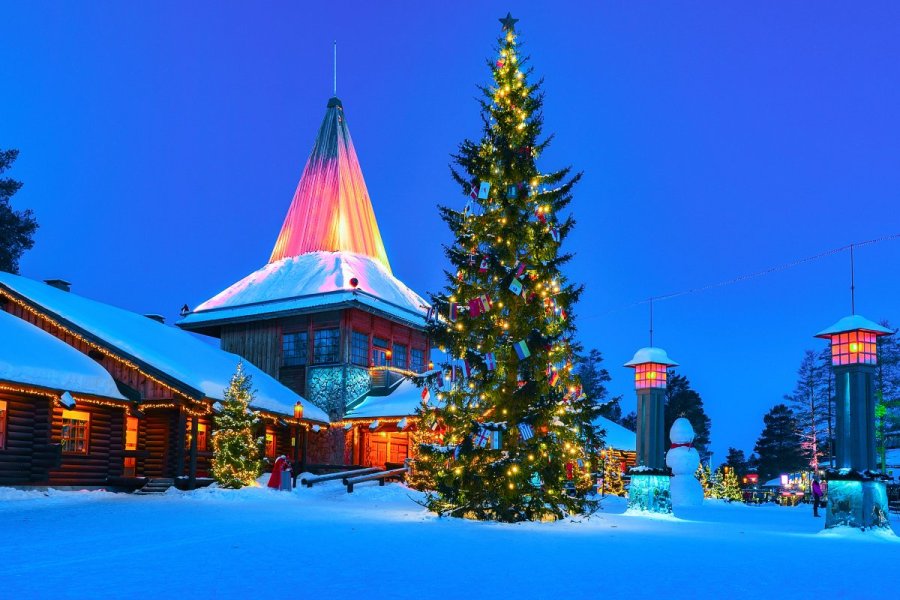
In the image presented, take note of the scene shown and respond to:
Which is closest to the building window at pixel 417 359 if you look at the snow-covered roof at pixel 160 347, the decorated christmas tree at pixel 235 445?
the snow-covered roof at pixel 160 347

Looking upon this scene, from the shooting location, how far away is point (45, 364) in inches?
845

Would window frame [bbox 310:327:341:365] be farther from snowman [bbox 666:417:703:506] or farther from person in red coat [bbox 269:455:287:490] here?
snowman [bbox 666:417:703:506]

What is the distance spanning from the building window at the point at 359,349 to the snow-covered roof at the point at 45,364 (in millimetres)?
11811

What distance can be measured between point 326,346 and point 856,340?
21804 mm

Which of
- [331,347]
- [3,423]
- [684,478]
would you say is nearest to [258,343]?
[331,347]

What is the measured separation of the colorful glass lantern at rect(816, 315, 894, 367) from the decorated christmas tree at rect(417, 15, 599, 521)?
560cm

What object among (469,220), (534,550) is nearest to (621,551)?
(534,550)

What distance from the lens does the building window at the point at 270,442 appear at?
31531mm

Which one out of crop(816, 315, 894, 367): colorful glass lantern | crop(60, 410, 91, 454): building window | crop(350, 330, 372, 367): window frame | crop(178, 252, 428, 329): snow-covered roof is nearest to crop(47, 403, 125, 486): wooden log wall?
crop(60, 410, 91, 454): building window

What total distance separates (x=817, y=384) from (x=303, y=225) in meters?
36.4

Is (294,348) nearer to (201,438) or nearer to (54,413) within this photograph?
(201,438)

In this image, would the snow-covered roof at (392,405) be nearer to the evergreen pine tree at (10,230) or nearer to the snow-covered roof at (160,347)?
the snow-covered roof at (160,347)

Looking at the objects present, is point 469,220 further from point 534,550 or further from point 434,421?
point 534,550

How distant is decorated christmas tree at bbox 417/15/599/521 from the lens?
1602 cm
